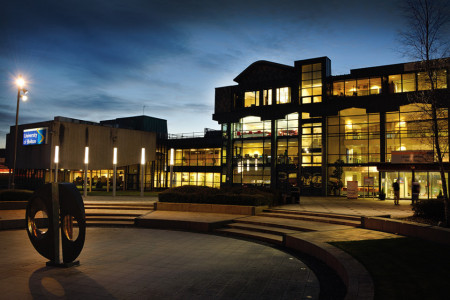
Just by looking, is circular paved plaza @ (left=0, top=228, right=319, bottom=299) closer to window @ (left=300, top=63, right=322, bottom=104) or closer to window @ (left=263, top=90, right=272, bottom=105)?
window @ (left=300, top=63, right=322, bottom=104)

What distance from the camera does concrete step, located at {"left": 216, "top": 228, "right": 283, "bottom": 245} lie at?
42.8 ft

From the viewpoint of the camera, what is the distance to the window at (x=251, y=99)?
42.2 meters

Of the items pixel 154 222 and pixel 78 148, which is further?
pixel 78 148

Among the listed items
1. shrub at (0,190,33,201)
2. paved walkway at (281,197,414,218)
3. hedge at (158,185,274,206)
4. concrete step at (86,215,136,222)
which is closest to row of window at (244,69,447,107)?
paved walkway at (281,197,414,218)

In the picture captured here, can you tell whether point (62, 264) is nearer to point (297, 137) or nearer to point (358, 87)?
point (297, 137)

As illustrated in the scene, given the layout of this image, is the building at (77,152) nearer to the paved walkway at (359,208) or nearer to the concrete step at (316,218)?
the paved walkway at (359,208)

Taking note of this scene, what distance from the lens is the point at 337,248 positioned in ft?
32.7

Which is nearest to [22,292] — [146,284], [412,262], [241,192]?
[146,284]

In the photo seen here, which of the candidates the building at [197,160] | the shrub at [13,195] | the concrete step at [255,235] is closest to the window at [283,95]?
the building at [197,160]

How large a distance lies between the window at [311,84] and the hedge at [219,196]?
65.3ft

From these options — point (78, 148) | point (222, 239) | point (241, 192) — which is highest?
point (78, 148)

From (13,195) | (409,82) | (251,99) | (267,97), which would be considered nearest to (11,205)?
(13,195)

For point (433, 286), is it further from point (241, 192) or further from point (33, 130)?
point (33, 130)

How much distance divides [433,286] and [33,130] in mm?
41365
